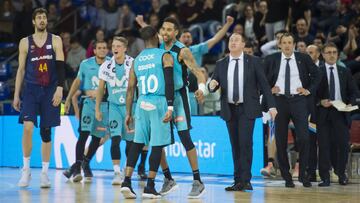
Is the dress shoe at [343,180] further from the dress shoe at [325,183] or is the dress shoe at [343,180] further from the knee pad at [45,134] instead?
the knee pad at [45,134]

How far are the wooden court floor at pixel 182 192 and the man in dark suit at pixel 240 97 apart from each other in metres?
0.42

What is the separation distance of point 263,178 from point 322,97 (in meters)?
Answer: 1.80

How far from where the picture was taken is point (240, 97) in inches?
466

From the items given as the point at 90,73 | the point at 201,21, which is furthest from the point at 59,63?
the point at 201,21

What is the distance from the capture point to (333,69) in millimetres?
13016

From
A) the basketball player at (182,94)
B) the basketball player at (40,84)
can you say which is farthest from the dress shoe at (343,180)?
the basketball player at (40,84)

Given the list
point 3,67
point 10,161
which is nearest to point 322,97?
point 10,161

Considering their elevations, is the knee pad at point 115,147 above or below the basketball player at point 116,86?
below

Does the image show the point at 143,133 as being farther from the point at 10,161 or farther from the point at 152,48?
the point at 10,161

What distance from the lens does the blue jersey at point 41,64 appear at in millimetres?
12164

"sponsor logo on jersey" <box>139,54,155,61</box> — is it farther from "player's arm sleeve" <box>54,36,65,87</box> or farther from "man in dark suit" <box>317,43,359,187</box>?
"man in dark suit" <box>317,43,359,187</box>

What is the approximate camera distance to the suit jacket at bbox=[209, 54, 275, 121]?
1172cm

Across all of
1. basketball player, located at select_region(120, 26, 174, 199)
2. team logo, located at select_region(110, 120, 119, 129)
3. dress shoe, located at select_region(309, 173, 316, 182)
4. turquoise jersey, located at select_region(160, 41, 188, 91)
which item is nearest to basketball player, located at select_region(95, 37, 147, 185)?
team logo, located at select_region(110, 120, 119, 129)

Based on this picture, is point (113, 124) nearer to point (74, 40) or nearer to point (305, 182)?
point (305, 182)
